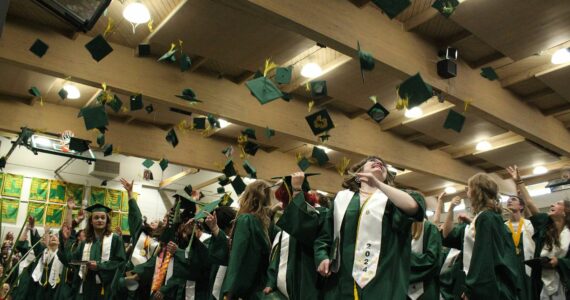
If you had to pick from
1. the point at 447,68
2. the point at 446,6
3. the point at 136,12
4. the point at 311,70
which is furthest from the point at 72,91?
the point at 446,6

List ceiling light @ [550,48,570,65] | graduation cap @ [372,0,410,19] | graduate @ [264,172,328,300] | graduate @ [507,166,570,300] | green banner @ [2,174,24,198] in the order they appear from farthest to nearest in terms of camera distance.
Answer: green banner @ [2,174,24,198], ceiling light @ [550,48,570,65], graduate @ [507,166,570,300], graduation cap @ [372,0,410,19], graduate @ [264,172,328,300]

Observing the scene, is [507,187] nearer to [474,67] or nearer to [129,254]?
[474,67]

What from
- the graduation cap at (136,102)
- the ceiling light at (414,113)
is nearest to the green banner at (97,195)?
the graduation cap at (136,102)

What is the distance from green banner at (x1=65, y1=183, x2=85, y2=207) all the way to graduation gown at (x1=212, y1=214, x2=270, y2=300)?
28.9 ft

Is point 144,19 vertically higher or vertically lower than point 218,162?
higher

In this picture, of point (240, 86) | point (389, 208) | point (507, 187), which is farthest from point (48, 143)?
point (507, 187)

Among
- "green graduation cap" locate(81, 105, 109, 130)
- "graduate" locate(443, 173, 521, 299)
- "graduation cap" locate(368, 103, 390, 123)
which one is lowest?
"graduate" locate(443, 173, 521, 299)

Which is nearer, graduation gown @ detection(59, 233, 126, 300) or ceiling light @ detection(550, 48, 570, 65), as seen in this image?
graduation gown @ detection(59, 233, 126, 300)

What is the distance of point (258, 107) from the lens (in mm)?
7641

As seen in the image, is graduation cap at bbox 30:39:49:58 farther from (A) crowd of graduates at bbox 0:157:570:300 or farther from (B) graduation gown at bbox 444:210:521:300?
(B) graduation gown at bbox 444:210:521:300

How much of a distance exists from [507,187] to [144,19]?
10.0 m

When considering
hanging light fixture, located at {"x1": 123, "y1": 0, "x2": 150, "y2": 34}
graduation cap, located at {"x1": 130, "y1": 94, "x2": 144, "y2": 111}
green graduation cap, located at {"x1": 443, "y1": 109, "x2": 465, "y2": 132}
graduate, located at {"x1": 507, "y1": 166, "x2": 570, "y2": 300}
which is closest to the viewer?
Result: graduate, located at {"x1": 507, "y1": 166, "x2": 570, "y2": 300}

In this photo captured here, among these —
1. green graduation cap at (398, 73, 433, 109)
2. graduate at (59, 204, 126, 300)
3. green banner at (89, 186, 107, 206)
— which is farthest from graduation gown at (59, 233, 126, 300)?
green banner at (89, 186, 107, 206)

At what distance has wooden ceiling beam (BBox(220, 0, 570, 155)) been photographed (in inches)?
187
